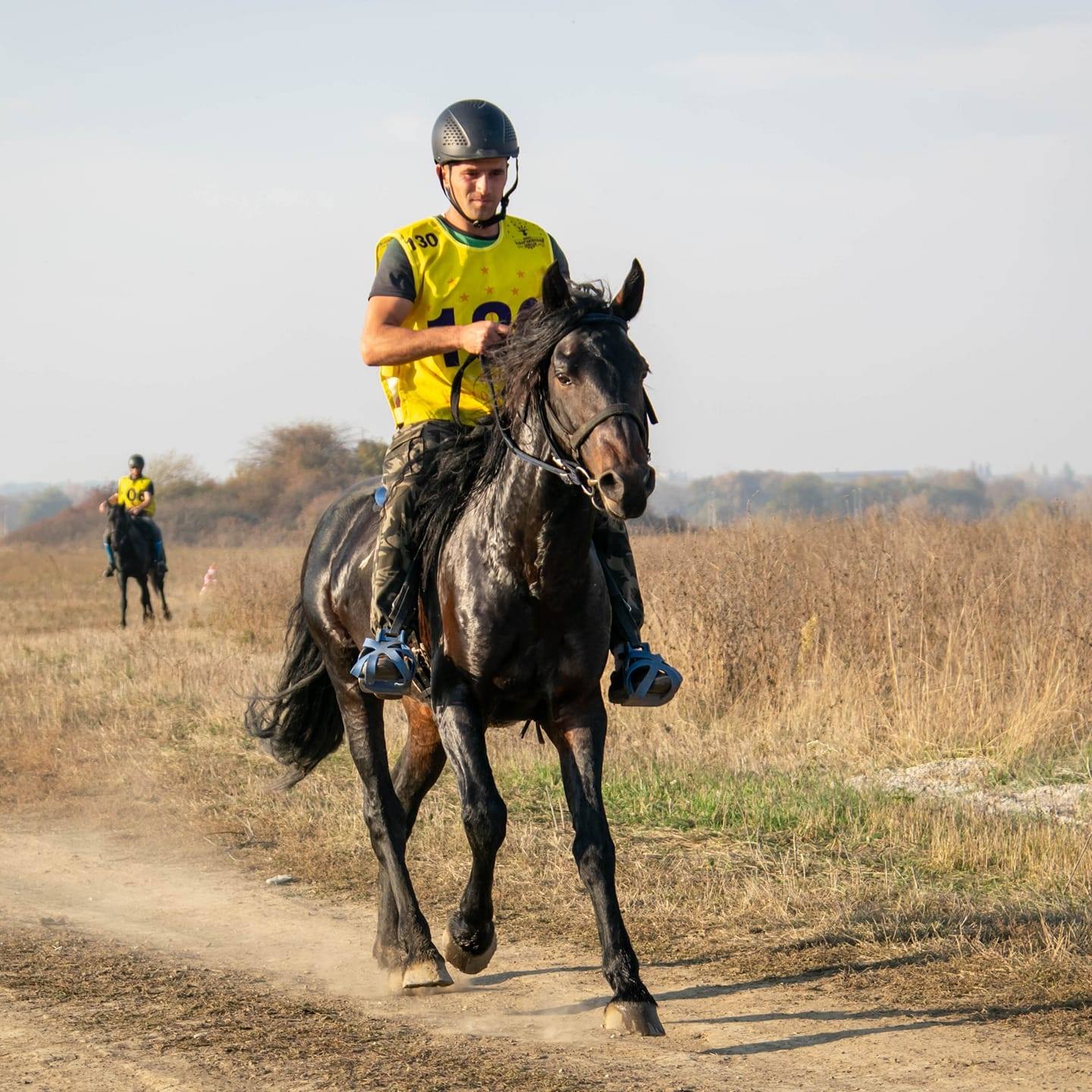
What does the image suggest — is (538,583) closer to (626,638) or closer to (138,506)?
(626,638)

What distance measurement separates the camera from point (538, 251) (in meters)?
5.91

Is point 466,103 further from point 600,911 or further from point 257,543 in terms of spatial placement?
point 257,543

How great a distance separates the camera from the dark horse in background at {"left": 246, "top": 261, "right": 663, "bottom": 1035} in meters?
4.67

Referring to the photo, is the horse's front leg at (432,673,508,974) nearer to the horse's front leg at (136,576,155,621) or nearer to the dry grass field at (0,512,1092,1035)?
the dry grass field at (0,512,1092,1035)

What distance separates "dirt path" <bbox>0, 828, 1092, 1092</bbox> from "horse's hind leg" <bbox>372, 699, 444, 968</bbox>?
0.31m

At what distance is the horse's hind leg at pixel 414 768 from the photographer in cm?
616

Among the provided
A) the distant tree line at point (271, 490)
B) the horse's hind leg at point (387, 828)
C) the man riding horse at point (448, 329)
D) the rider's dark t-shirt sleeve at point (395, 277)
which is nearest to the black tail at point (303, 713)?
the horse's hind leg at point (387, 828)

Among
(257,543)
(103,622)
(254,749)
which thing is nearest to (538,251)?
(254,749)

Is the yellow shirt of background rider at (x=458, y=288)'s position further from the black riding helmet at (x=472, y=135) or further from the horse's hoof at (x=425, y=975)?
the horse's hoof at (x=425, y=975)

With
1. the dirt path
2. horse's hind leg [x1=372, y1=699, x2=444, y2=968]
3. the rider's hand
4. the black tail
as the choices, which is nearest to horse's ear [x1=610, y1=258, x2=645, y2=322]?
the rider's hand

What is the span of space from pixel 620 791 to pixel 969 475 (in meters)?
88.8

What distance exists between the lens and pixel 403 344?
5469mm

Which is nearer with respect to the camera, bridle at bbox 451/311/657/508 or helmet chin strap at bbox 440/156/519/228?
bridle at bbox 451/311/657/508

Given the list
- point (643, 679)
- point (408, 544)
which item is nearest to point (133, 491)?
point (408, 544)
